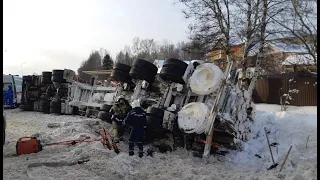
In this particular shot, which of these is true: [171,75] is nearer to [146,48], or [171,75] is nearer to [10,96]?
[10,96]

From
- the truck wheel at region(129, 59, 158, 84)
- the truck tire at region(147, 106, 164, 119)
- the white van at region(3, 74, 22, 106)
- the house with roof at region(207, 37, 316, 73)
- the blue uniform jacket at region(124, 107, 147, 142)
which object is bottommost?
the blue uniform jacket at region(124, 107, 147, 142)

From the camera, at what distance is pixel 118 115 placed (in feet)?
26.6

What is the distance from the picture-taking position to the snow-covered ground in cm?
564

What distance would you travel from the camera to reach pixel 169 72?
7.72 m

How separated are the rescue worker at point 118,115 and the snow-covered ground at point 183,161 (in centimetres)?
49

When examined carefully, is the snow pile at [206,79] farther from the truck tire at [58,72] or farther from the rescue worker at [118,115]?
the truck tire at [58,72]

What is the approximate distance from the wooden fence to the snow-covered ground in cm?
1273

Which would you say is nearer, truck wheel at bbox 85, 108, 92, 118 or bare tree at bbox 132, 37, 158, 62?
truck wheel at bbox 85, 108, 92, 118

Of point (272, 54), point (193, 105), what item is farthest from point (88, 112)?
point (272, 54)

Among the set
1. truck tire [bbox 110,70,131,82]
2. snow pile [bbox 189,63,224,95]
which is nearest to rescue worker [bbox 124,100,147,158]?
snow pile [bbox 189,63,224,95]

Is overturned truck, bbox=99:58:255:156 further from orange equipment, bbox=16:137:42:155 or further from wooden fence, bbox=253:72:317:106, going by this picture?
wooden fence, bbox=253:72:317:106

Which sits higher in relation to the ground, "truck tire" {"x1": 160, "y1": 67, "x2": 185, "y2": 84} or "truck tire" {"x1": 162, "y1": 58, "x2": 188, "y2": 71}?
"truck tire" {"x1": 162, "y1": 58, "x2": 188, "y2": 71}

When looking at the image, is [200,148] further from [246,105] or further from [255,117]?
[255,117]

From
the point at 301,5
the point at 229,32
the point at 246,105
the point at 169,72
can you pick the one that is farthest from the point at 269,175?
the point at 229,32
